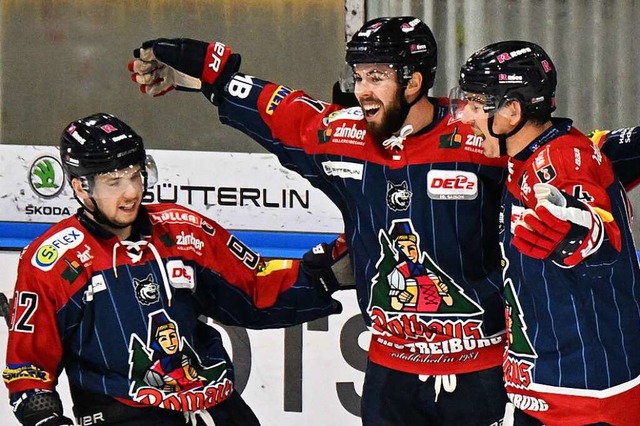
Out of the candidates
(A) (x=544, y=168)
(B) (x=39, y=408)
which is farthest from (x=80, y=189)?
(A) (x=544, y=168)

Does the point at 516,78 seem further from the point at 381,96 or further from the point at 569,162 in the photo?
the point at 381,96

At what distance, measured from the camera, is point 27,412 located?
355 centimetres

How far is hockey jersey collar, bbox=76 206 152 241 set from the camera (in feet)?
12.1

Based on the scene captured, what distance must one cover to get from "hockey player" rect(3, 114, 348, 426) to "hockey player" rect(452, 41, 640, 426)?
83 cm

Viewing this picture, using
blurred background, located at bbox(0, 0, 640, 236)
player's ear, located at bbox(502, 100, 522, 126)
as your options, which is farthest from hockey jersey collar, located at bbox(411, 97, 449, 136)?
blurred background, located at bbox(0, 0, 640, 236)

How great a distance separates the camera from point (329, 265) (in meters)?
3.93

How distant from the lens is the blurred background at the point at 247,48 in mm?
5098

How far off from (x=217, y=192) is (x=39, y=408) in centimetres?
180

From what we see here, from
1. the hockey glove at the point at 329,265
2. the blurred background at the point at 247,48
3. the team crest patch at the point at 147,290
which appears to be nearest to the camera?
the team crest patch at the point at 147,290

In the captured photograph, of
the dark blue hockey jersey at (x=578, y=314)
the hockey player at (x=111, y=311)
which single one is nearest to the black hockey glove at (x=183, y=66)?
the hockey player at (x=111, y=311)

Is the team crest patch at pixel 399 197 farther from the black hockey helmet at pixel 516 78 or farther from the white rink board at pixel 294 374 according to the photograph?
the white rink board at pixel 294 374

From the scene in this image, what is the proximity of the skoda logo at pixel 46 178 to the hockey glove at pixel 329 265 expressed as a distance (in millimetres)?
1614

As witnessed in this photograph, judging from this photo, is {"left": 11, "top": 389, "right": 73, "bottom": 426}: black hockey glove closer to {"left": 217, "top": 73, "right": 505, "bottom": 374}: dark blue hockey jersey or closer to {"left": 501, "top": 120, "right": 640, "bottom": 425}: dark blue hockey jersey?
{"left": 217, "top": 73, "right": 505, "bottom": 374}: dark blue hockey jersey

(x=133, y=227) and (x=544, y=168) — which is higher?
(x=544, y=168)
